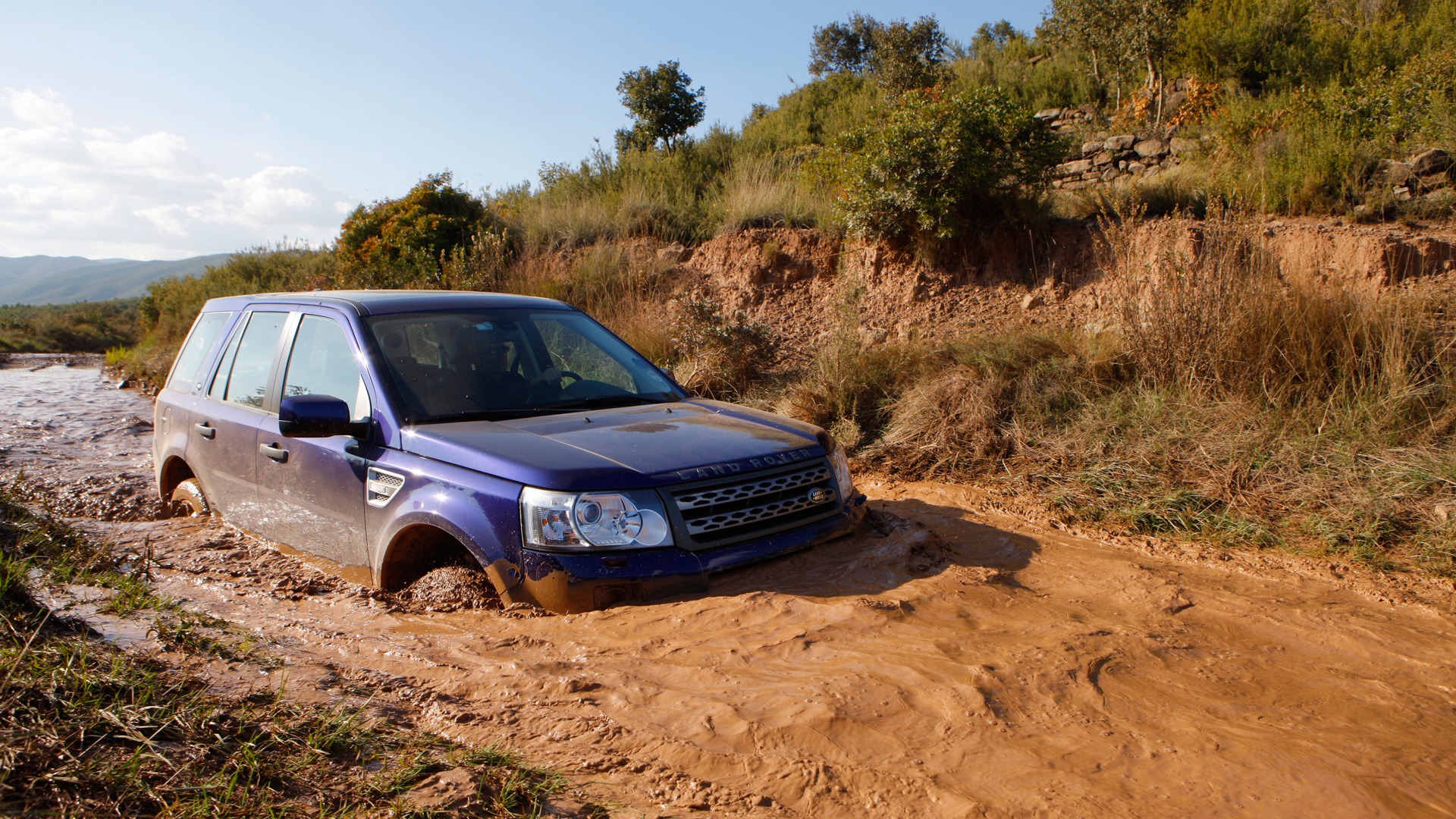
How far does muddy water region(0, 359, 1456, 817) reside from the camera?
246 cm

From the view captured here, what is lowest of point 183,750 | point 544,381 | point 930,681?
point 930,681

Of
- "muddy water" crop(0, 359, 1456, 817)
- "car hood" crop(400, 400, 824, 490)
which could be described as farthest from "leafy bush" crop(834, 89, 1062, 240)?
"car hood" crop(400, 400, 824, 490)

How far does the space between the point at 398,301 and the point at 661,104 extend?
59.0 feet

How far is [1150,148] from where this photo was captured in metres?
12.6

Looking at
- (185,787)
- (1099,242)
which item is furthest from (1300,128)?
(185,787)

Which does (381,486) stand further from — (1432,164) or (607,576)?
(1432,164)

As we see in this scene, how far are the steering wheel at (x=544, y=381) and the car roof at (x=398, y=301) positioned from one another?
51 cm

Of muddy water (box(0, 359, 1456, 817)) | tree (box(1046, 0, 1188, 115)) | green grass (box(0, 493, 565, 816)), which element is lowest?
muddy water (box(0, 359, 1456, 817))

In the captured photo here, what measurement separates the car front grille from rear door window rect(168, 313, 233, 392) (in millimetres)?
3469

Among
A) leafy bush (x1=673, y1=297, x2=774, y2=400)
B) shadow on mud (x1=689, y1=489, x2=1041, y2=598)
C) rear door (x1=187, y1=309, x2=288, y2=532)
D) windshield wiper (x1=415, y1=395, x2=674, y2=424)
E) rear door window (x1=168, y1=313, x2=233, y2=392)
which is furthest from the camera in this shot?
leafy bush (x1=673, y1=297, x2=774, y2=400)

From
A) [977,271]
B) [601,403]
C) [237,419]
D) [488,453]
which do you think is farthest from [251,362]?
[977,271]

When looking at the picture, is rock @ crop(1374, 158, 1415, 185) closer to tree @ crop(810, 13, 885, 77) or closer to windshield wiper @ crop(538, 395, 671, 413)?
windshield wiper @ crop(538, 395, 671, 413)

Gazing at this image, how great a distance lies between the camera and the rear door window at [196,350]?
5.42 m

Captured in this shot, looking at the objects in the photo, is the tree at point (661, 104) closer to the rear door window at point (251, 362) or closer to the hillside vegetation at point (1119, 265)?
the hillside vegetation at point (1119, 265)
